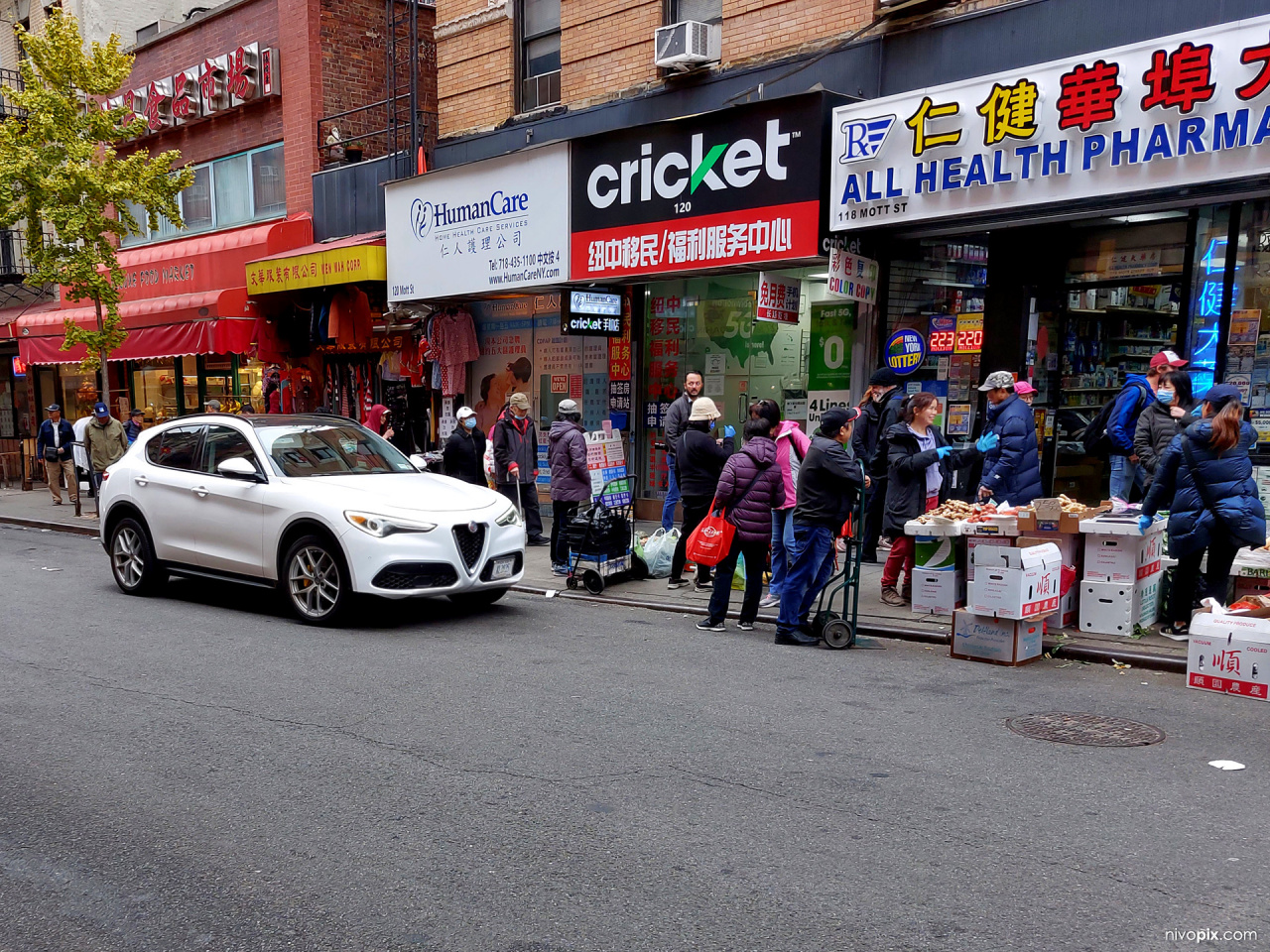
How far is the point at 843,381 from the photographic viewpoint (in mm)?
12250

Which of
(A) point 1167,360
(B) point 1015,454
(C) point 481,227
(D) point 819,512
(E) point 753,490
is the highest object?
(C) point 481,227

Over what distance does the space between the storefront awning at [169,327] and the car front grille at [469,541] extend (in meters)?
11.9

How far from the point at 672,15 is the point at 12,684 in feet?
35.3

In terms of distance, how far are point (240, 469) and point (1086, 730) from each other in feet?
22.3

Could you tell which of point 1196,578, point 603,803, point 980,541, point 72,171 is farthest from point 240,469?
point 72,171

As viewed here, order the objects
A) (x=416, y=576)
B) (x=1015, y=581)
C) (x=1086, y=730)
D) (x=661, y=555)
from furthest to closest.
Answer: (x=661, y=555)
(x=416, y=576)
(x=1015, y=581)
(x=1086, y=730)

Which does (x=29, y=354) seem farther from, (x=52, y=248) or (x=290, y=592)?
(x=290, y=592)

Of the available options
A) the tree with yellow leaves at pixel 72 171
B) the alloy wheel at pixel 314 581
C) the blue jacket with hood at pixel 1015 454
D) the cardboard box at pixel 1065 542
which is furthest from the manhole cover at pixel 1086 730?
the tree with yellow leaves at pixel 72 171

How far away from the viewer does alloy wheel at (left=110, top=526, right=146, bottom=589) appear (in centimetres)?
999

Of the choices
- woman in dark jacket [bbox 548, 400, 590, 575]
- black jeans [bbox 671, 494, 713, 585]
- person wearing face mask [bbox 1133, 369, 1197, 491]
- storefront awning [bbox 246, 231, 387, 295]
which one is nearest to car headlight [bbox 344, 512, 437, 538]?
black jeans [bbox 671, 494, 713, 585]

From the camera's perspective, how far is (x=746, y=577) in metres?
8.62

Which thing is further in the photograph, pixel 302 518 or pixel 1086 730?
pixel 302 518

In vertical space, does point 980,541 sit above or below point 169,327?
below

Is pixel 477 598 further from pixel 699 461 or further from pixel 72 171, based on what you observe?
pixel 72 171
